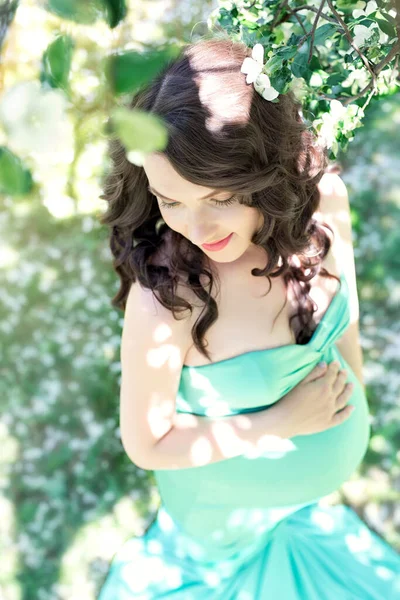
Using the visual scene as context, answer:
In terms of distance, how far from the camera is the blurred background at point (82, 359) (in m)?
3.21

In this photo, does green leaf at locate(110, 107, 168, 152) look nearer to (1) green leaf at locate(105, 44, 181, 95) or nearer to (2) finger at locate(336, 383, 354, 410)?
(1) green leaf at locate(105, 44, 181, 95)

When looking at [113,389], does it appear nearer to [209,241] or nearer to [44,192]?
[44,192]

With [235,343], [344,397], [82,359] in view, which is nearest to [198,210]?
[235,343]

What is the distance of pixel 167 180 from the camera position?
1491 mm

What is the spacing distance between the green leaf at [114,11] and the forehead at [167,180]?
0.85 meters

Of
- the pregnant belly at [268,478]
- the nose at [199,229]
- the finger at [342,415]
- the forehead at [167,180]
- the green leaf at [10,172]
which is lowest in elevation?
the pregnant belly at [268,478]

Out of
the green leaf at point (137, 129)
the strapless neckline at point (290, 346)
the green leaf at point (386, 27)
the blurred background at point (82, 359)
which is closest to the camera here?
the green leaf at point (137, 129)

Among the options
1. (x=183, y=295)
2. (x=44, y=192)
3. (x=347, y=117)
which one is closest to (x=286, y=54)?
(x=347, y=117)

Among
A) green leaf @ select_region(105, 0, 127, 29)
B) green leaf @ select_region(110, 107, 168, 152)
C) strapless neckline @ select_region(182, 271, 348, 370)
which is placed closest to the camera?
green leaf @ select_region(110, 107, 168, 152)

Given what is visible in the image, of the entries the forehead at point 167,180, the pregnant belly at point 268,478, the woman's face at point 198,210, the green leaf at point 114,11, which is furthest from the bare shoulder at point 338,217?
the green leaf at point 114,11

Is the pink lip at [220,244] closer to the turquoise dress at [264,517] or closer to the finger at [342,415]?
the turquoise dress at [264,517]

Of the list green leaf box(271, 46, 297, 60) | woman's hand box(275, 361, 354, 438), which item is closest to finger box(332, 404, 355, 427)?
woman's hand box(275, 361, 354, 438)

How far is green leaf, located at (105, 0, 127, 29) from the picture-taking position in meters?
0.59

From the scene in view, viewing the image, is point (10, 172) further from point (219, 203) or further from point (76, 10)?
point (219, 203)
